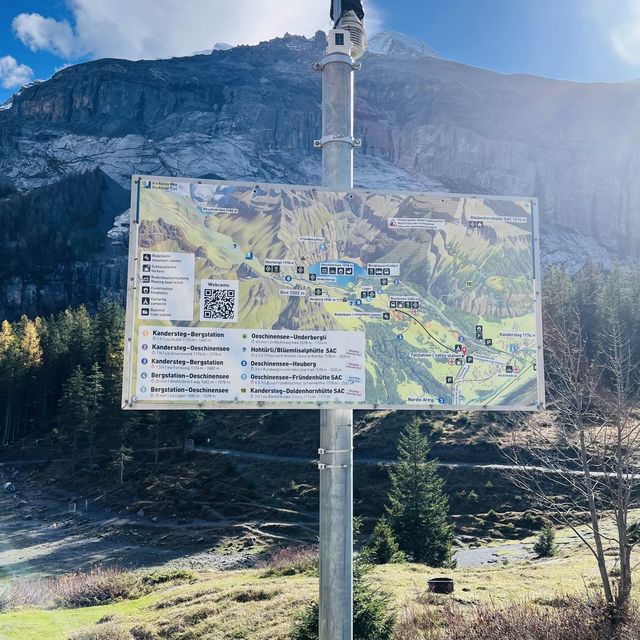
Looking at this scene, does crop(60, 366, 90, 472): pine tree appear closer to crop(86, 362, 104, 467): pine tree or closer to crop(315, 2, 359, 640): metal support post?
crop(86, 362, 104, 467): pine tree

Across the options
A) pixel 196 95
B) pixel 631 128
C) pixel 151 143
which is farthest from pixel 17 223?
pixel 631 128

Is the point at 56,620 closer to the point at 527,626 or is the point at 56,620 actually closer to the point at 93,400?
the point at 527,626

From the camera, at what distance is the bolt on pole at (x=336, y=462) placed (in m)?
5.36

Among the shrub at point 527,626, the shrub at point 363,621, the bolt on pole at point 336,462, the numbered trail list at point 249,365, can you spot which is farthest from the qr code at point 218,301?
the shrub at point 527,626

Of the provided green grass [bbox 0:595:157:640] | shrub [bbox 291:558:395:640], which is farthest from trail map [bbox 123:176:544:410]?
green grass [bbox 0:595:157:640]

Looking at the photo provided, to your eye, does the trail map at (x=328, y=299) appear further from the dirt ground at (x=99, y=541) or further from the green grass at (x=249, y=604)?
the dirt ground at (x=99, y=541)

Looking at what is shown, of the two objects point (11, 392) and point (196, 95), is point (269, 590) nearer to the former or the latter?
point (11, 392)

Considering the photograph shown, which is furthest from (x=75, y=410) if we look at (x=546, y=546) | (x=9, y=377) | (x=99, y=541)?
(x=546, y=546)

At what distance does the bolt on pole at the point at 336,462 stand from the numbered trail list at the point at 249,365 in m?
0.36

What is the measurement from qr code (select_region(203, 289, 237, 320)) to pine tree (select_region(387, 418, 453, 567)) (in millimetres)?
27129

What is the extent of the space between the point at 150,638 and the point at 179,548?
1202 inches

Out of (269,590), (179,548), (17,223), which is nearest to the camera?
(269,590)

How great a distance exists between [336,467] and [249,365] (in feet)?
4.10

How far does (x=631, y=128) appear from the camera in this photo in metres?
195
